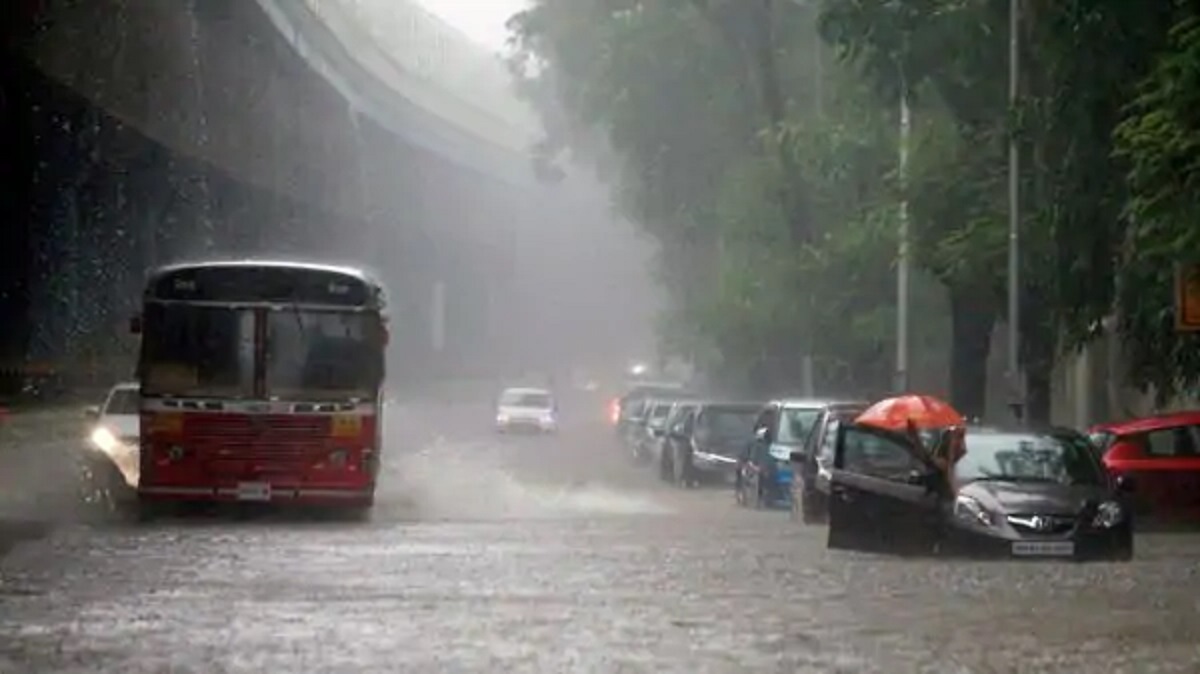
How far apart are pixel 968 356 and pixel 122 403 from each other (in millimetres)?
14213

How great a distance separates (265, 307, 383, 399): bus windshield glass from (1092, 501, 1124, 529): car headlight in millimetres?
8513

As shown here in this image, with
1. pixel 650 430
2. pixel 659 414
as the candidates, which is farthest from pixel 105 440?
pixel 659 414

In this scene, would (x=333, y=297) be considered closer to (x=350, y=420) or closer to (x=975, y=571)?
(x=350, y=420)

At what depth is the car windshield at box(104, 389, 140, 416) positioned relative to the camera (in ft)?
108

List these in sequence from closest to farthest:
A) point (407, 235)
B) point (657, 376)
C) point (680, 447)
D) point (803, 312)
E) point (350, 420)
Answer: point (350, 420) < point (680, 447) < point (803, 312) < point (407, 235) < point (657, 376)

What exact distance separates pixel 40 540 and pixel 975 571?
9.27 meters

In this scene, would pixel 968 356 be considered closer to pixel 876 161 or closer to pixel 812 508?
pixel 876 161

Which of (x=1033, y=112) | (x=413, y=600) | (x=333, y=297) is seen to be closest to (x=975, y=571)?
(x=413, y=600)

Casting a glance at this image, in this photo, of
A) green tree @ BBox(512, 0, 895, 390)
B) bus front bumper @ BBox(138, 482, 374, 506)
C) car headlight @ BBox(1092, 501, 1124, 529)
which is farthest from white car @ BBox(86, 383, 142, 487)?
car headlight @ BBox(1092, 501, 1124, 529)

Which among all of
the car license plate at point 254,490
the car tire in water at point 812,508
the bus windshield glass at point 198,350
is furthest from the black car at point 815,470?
the bus windshield glass at point 198,350

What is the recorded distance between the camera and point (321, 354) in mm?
27344

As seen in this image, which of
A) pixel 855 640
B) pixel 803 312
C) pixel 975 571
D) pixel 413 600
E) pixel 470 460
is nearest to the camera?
pixel 855 640

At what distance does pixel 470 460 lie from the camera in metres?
55.2

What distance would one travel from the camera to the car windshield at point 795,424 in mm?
35219
